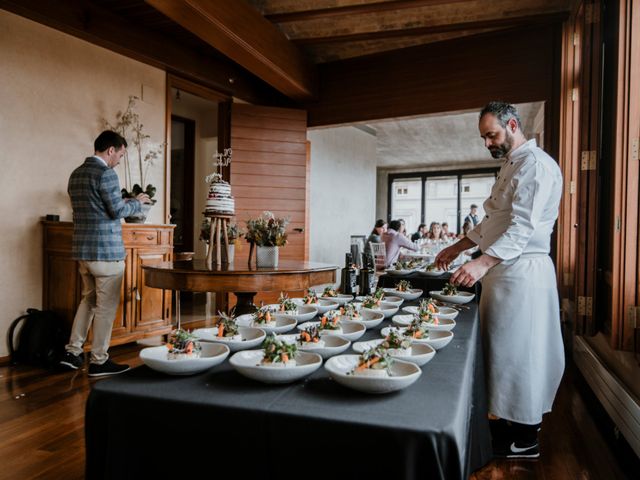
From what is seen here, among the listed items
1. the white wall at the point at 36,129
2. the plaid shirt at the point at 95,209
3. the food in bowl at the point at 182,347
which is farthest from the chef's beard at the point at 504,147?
the white wall at the point at 36,129

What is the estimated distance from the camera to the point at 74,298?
3.53 meters

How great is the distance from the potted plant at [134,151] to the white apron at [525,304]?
10.3 ft

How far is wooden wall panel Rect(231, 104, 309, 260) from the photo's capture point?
5.45m

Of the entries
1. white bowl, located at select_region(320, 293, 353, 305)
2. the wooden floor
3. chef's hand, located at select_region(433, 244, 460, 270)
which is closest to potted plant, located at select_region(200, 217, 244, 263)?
the wooden floor

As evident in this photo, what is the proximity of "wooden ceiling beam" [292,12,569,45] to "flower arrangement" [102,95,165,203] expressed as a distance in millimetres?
1826

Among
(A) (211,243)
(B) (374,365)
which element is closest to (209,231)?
(A) (211,243)

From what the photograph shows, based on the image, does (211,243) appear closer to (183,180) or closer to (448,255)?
(448,255)

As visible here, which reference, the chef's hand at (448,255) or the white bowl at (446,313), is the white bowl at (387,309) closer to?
the white bowl at (446,313)

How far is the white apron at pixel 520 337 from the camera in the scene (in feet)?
6.53

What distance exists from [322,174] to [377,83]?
9.46 feet

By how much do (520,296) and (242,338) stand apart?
49.9 inches

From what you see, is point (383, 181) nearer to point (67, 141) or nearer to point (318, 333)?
point (67, 141)

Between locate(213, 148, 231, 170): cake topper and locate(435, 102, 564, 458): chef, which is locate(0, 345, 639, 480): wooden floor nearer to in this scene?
locate(435, 102, 564, 458): chef

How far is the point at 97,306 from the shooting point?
327cm
